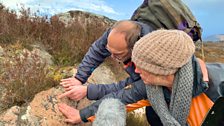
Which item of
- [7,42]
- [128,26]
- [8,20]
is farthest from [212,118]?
[8,20]

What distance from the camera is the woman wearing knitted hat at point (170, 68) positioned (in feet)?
9.77

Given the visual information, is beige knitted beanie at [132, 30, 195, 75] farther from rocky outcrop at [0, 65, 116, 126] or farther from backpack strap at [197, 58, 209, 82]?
rocky outcrop at [0, 65, 116, 126]

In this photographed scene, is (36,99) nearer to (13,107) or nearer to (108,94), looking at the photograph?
(13,107)

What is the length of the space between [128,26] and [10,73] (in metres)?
1.53

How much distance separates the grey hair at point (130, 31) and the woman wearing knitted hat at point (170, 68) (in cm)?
39

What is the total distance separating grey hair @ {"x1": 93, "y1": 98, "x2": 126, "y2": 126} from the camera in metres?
3.38

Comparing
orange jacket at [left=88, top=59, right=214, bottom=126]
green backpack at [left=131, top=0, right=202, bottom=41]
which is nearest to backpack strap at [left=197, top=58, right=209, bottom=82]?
orange jacket at [left=88, top=59, right=214, bottom=126]

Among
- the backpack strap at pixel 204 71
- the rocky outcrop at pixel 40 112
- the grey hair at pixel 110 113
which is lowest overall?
A: the rocky outcrop at pixel 40 112

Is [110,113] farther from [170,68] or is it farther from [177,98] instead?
[170,68]

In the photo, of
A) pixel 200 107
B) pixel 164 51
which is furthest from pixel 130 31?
pixel 200 107

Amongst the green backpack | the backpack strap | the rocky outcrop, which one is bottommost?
the rocky outcrop

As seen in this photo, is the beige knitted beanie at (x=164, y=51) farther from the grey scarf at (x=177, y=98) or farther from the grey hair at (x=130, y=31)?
the grey hair at (x=130, y=31)

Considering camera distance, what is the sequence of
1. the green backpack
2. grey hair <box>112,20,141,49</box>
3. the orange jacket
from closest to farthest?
the orange jacket < grey hair <box>112,20,141,49</box> < the green backpack

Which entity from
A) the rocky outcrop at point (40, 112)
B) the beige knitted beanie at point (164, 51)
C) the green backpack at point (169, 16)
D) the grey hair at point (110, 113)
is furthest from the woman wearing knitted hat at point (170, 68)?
the rocky outcrop at point (40, 112)
